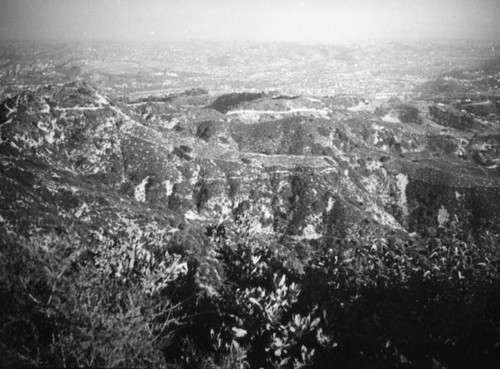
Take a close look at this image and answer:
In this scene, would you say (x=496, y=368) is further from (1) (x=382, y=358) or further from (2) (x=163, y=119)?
Answer: (2) (x=163, y=119)

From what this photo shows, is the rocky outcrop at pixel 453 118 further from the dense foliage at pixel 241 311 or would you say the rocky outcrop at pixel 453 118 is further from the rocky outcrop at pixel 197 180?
the dense foliage at pixel 241 311

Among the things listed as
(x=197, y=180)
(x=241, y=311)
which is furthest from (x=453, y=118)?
(x=241, y=311)

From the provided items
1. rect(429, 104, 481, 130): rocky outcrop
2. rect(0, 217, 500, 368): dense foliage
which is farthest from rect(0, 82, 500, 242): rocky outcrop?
rect(429, 104, 481, 130): rocky outcrop

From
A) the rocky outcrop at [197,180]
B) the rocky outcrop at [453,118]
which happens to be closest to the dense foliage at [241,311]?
the rocky outcrop at [197,180]

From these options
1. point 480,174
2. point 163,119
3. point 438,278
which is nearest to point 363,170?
point 480,174

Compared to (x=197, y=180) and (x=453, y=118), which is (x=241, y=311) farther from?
(x=453, y=118)

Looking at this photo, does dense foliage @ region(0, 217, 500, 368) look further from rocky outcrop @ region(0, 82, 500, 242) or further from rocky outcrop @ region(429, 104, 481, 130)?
rocky outcrop @ region(429, 104, 481, 130)
